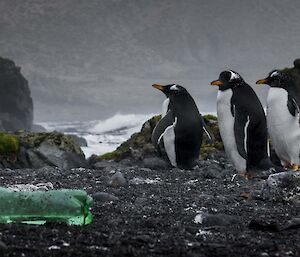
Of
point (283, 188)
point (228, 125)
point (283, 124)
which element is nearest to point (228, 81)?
point (228, 125)

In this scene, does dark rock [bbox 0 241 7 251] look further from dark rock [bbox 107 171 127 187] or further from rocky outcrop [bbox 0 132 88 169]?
rocky outcrop [bbox 0 132 88 169]

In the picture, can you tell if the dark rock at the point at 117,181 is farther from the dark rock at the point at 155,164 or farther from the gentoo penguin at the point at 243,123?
the dark rock at the point at 155,164

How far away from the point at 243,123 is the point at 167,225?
3.62 m

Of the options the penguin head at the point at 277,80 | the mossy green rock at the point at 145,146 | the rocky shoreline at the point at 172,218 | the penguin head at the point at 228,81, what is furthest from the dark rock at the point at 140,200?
the mossy green rock at the point at 145,146

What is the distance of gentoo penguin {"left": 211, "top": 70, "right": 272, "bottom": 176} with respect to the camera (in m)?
7.02

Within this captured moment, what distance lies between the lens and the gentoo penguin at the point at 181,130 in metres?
8.57

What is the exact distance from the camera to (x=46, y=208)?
348 centimetres

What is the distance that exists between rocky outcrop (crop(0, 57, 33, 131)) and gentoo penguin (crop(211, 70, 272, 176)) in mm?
38266

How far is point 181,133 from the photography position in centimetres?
859

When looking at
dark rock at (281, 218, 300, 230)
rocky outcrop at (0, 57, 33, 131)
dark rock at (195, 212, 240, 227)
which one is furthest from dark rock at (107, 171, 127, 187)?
rocky outcrop at (0, 57, 33, 131)

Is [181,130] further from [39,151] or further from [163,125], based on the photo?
[39,151]

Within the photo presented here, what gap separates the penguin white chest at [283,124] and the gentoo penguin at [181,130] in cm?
116

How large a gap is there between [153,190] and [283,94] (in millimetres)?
3194

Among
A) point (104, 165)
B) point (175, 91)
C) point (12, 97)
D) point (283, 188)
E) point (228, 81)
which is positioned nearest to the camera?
point (283, 188)
